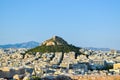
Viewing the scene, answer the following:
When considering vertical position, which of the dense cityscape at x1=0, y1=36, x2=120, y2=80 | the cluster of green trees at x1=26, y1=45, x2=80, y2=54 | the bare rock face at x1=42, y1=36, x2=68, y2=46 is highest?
the bare rock face at x1=42, y1=36, x2=68, y2=46

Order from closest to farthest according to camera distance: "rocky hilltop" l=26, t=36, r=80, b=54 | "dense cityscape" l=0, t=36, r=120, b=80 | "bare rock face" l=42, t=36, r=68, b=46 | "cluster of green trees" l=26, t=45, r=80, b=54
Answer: "dense cityscape" l=0, t=36, r=120, b=80, "cluster of green trees" l=26, t=45, r=80, b=54, "rocky hilltop" l=26, t=36, r=80, b=54, "bare rock face" l=42, t=36, r=68, b=46

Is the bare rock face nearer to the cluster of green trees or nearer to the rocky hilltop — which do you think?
the rocky hilltop

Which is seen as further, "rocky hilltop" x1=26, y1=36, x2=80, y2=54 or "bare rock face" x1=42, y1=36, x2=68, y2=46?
"bare rock face" x1=42, y1=36, x2=68, y2=46

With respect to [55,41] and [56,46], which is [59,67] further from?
[55,41]

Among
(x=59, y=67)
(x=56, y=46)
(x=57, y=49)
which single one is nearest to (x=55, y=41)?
(x=56, y=46)

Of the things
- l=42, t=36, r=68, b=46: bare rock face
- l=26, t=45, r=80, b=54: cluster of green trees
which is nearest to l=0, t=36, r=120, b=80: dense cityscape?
l=42, t=36, r=68, b=46: bare rock face

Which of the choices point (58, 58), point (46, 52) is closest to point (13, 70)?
point (58, 58)

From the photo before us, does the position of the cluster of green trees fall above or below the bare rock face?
below

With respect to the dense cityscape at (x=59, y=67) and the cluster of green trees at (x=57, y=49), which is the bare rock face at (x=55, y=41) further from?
the cluster of green trees at (x=57, y=49)
